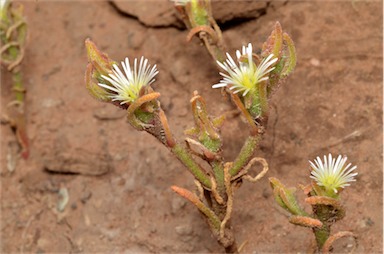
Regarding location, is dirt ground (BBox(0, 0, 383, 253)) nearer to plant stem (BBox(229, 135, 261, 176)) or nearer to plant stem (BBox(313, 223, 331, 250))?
plant stem (BBox(313, 223, 331, 250))

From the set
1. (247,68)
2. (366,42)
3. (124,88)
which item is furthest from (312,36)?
(124,88)

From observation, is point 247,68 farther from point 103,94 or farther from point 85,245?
point 85,245


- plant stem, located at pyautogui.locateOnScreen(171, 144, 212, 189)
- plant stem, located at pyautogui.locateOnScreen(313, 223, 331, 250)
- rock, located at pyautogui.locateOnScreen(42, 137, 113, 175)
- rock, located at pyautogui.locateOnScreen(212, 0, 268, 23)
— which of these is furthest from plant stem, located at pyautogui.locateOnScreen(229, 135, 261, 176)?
rock, located at pyautogui.locateOnScreen(212, 0, 268, 23)

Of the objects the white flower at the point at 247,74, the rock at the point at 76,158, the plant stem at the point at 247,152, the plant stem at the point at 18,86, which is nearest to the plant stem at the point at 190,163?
the plant stem at the point at 247,152

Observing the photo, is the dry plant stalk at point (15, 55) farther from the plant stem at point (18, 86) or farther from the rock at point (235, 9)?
the rock at point (235, 9)

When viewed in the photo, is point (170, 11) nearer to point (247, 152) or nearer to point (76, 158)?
point (76, 158)

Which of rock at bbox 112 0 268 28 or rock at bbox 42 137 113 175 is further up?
rock at bbox 112 0 268 28

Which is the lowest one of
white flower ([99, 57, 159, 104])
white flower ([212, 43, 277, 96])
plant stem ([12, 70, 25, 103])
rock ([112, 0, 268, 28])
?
white flower ([212, 43, 277, 96])

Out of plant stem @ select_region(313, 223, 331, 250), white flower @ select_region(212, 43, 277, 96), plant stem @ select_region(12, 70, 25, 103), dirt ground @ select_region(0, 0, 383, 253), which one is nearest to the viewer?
white flower @ select_region(212, 43, 277, 96)
